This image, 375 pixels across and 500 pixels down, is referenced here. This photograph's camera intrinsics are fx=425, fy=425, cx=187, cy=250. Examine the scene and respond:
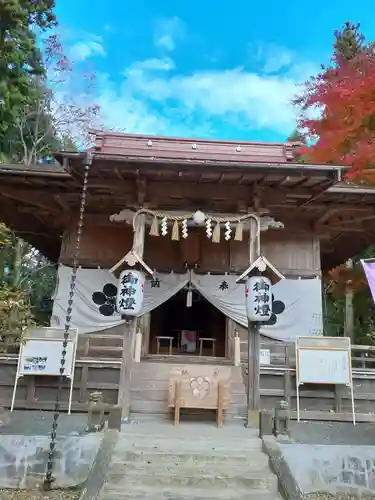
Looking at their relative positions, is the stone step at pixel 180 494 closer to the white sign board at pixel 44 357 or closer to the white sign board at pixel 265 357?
the white sign board at pixel 44 357

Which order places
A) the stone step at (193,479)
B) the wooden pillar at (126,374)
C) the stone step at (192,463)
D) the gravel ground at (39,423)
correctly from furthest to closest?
1. the wooden pillar at (126,374)
2. the gravel ground at (39,423)
3. the stone step at (192,463)
4. the stone step at (193,479)

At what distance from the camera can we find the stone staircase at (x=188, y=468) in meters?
5.42

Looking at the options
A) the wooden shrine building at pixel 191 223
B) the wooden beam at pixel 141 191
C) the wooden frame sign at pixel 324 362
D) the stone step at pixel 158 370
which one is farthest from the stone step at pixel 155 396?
the wooden beam at pixel 141 191

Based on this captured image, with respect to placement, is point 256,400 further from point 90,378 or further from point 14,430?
point 14,430

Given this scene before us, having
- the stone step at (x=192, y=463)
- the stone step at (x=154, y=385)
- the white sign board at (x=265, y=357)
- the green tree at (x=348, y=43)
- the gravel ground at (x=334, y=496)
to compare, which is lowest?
the gravel ground at (x=334, y=496)

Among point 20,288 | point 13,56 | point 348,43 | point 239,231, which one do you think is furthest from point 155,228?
point 348,43

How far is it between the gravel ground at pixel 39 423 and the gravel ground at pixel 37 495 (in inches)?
30.3

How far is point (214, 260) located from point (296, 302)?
91.9 inches

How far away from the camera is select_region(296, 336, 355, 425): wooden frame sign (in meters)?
8.15

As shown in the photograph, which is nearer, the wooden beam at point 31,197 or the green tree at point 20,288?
the green tree at point 20,288

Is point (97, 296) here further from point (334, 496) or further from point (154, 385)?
point (334, 496)

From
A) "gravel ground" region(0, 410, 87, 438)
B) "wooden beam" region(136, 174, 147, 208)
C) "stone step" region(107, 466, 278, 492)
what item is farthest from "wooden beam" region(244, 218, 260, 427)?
"gravel ground" region(0, 410, 87, 438)

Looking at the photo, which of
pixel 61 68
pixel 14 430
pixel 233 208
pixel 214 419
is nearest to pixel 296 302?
pixel 233 208

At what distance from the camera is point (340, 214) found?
35.9 feet
